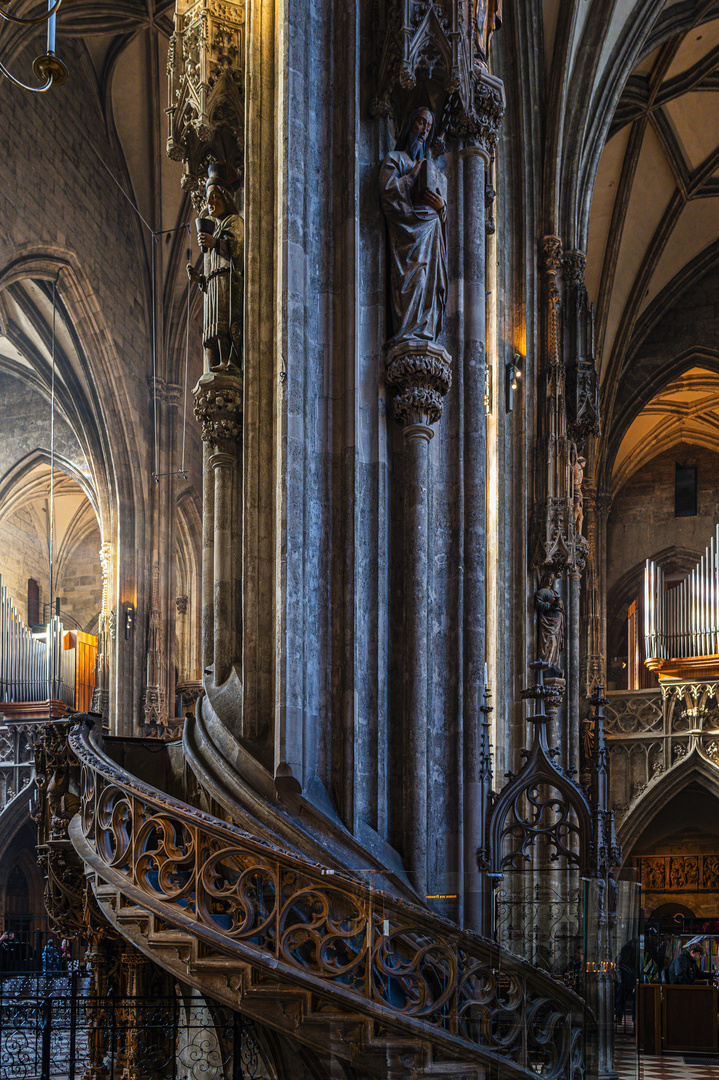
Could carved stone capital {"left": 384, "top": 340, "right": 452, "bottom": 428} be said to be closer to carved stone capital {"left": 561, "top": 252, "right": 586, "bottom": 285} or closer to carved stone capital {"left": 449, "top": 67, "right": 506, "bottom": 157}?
carved stone capital {"left": 449, "top": 67, "right": 506, "bottom": 157}

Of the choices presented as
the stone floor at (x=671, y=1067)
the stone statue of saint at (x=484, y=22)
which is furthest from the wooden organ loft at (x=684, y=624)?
the stone statue of saint at (x=484, y=22)

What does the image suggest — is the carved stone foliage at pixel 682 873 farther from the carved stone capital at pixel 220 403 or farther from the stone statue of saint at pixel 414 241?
the stone statue of saint at pixel 414 241

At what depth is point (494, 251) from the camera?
14523 mm

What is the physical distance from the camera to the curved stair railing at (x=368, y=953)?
5.61 m

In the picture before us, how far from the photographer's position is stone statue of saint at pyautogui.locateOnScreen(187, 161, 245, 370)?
341 inches

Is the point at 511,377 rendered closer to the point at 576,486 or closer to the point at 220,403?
the point at 576,486

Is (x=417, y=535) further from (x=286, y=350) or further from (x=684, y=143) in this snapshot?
(x=684, y=143)

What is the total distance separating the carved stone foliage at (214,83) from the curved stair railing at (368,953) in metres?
4.95

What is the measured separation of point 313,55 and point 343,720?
4.33 m

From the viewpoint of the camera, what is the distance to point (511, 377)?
14.4 m

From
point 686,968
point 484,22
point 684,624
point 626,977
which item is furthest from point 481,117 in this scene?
point 684,624

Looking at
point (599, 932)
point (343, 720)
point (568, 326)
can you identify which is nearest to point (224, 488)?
point (343, 720)

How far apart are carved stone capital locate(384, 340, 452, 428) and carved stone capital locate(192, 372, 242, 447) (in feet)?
3.70

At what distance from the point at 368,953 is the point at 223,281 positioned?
4792 mm
